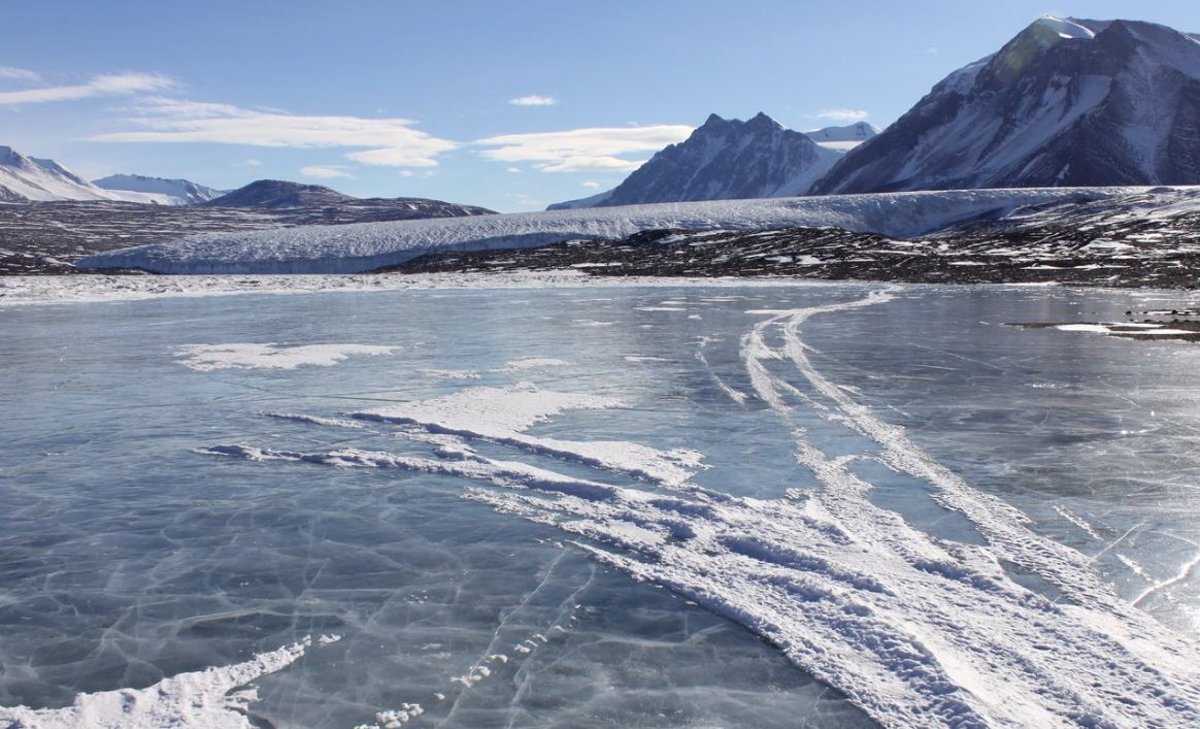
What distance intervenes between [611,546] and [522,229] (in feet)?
220

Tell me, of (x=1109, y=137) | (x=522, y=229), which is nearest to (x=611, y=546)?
(x=522, y=229)

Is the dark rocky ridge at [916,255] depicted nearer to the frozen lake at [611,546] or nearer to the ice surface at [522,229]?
the ice surface at [522,229]

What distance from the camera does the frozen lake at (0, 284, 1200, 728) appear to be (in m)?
4.17

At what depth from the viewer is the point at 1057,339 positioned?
16719 mm

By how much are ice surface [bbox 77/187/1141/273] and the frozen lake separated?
54.6 m

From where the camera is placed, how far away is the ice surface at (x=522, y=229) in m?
65.4

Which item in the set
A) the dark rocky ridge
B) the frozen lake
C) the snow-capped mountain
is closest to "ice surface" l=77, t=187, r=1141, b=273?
the dark rocky ridge

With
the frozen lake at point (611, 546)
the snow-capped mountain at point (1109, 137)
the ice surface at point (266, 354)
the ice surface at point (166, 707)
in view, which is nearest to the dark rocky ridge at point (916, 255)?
the frozen lake at point (611, 546)

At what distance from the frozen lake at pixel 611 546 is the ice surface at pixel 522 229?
54.6m

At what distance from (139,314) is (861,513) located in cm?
2439

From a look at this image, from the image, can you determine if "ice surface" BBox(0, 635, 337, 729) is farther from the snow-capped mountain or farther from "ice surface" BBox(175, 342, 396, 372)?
the snow-capped mountain

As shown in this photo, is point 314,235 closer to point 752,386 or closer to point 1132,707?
point 752,386

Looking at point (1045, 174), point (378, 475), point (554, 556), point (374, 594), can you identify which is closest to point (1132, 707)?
point (554, 556)

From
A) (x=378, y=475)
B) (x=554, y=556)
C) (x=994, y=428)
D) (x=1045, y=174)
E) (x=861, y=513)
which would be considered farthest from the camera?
(x=1045, y=174)
